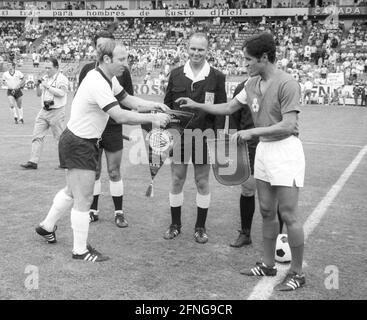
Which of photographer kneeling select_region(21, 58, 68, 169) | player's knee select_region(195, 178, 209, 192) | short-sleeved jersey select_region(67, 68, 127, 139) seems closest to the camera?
short-sleeved jersey select_region(67, 68, 127, 139)

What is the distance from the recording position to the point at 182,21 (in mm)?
49094

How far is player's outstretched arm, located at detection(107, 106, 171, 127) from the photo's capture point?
14.7 feet

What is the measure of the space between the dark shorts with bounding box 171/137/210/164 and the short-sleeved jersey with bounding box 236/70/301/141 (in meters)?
1.09

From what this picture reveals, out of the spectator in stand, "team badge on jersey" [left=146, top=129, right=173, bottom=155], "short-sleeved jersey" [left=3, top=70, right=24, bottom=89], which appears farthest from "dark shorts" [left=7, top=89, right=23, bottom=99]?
the spectator in stand

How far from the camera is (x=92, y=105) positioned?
15.1ft

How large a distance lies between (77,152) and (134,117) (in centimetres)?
64

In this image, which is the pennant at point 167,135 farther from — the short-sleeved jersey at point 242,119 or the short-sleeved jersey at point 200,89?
the short-sleeved jersey at point 242,119

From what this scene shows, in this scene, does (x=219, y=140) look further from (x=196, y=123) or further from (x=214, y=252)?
(x=214, y=252)

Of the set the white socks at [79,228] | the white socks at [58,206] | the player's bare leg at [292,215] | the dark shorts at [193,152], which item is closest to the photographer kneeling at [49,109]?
the white socks at [58,206]

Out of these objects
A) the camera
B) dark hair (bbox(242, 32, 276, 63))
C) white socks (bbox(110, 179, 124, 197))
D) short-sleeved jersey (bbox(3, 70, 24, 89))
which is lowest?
white socks (bbox(110, 179, 124, 197))

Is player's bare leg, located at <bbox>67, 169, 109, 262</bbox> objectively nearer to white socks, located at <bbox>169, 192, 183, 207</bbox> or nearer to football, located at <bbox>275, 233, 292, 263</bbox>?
white socks, located at <bbox>169, 192, 183, 207</bbox>

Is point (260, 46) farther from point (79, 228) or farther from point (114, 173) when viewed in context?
point (114, 173)

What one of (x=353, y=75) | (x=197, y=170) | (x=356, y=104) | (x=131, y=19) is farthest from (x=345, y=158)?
(x=131, y=19)

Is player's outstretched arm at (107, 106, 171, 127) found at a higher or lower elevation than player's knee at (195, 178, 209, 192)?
higher
